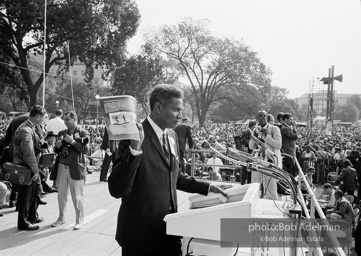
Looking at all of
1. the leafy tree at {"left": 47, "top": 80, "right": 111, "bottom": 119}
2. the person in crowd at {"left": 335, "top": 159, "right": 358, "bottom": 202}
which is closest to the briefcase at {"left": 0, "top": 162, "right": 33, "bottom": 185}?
the person in crowd at {"left": 335, "top": 159, "right": 358, "bottom": 202}

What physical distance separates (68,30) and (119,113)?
23.5m

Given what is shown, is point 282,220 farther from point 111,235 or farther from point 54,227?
point 54,227

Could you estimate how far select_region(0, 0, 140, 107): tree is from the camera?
21847mm

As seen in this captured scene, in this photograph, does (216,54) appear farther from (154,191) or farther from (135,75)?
(154,191)

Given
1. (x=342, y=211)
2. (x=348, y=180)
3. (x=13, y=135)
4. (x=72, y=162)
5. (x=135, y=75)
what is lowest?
(x=342, y=211)

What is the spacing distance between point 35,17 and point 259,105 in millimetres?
29155

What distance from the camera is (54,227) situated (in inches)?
215

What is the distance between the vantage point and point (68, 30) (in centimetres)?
2300

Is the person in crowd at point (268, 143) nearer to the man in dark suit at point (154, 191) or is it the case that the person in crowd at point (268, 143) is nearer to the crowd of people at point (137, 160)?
the crowd of people at point (137, 160)

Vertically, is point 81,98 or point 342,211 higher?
point 81,98

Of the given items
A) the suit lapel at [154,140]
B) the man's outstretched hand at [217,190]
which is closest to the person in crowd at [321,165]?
the man's outstretched hand at [217,190]

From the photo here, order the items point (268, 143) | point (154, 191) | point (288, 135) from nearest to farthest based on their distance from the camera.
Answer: point (154, 191), point (268, 143), point (288, 135)

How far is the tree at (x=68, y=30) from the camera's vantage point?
71.7 ft

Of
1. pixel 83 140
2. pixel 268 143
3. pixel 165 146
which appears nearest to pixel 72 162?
pixel 83 140
